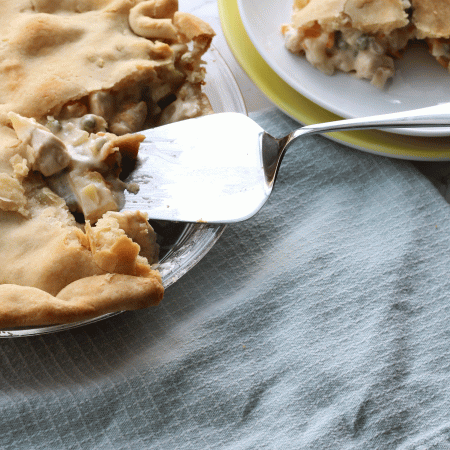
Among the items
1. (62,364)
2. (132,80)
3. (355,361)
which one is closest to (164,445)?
(62,364)

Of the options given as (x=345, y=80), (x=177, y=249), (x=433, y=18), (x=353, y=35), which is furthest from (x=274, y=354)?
(x=433, y=18)

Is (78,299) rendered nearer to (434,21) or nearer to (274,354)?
(274,354)

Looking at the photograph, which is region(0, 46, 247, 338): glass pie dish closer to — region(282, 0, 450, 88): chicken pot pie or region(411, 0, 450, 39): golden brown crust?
region(282, 0, 450, 88): chicken pot pie

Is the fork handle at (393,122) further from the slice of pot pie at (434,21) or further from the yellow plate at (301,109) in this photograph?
the slice of pot pie at (434,21)

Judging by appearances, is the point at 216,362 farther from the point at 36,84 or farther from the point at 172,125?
the point at 36,84

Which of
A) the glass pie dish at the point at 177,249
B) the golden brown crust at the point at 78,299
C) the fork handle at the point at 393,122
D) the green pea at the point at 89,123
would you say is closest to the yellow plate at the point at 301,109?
the fork handle at the point at 393,122

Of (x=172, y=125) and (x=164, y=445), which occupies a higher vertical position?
(x=172, y=125)

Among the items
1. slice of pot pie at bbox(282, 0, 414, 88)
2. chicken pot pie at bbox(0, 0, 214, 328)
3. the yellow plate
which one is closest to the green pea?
chicken pot pie at bbox(0, 0, 214, 328)
